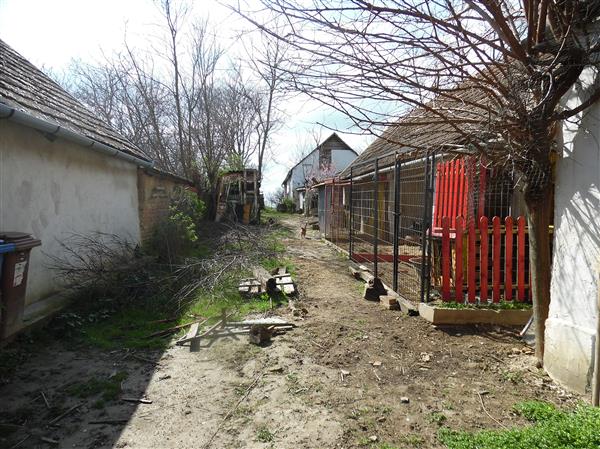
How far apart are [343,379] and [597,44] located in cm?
340

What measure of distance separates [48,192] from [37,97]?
1863 mm

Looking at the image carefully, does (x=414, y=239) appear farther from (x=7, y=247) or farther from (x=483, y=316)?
(x=7, y=247)

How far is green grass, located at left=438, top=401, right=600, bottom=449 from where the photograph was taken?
227 cm

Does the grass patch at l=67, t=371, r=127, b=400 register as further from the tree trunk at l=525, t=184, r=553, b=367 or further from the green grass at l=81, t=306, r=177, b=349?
the tree trunk at l=525, t=184, r=553, b=367

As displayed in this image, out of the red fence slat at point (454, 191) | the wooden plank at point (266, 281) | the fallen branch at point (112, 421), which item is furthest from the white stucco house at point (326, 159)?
the fallen branch at point (112, 421)

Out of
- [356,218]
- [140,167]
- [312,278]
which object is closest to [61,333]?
[312,278]

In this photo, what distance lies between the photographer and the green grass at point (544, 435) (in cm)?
227

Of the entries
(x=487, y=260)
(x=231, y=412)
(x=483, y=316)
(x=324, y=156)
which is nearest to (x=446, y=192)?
(x=487, y=260)

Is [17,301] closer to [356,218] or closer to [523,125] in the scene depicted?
[523,125]

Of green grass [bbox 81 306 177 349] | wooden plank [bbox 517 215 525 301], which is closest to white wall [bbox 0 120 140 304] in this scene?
green grass [bbox 81 306 177 349]

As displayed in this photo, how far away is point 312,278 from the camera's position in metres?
8.00

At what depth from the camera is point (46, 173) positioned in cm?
550

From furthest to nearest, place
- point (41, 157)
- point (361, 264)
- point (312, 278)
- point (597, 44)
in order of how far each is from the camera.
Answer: point (361, 264)
point (312, 278)
point (41, 157)
point (597, 44)

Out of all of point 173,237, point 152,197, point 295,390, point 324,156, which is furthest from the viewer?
point 324,156
